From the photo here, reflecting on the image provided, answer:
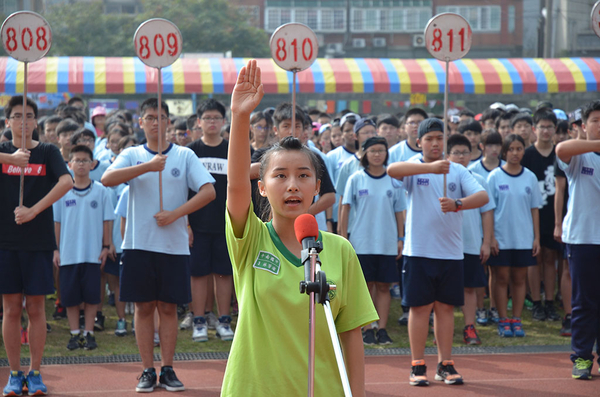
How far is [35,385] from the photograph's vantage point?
20.6 ft

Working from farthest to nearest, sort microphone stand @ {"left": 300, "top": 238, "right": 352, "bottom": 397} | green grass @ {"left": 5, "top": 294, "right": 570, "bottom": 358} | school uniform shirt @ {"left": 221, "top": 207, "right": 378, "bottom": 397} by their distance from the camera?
green grass @ {"left": 5, "top": 294, "right": 570, "bottom": 358}
school uniform shirt @ {"left": 221, "top": 207, "right": 378, "bottom": 397}
microphone stand @ {"left": 300, "top": 238, "right": 352, "bottom": 397}

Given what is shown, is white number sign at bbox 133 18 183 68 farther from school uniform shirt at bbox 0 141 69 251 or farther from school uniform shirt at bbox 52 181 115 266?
school uniform shirt at bbox 52 181 115 266

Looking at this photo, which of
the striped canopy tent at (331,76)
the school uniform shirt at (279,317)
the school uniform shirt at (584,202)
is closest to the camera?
the school uniform shirt at (279,317)

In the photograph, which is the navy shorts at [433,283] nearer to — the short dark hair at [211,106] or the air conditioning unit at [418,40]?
the short dark hair at [211,106]

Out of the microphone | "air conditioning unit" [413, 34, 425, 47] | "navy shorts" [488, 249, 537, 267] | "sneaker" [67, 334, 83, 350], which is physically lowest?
"sneaker" [67, 334, 83, 350]

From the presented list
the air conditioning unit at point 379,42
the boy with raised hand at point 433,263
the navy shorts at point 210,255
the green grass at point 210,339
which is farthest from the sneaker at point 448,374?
the air conditioning unit at point 379,42

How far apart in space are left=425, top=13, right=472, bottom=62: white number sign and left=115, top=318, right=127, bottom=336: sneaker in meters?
4.58

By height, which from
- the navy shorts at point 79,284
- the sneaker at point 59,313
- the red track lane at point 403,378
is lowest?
the red track lane at point 403,378

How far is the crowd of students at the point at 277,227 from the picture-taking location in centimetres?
319

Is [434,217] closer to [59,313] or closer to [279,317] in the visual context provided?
[279,317]

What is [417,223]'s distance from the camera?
679 centimetres

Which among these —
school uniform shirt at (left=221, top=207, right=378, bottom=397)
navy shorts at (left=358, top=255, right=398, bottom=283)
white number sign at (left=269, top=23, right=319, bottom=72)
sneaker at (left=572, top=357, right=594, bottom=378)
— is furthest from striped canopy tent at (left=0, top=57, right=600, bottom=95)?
school uniform shirt at (left=221, top=207, right=378, bottom=397)

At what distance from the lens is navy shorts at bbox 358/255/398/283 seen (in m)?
8.25

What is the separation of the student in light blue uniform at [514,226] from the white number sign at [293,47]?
2993mm
